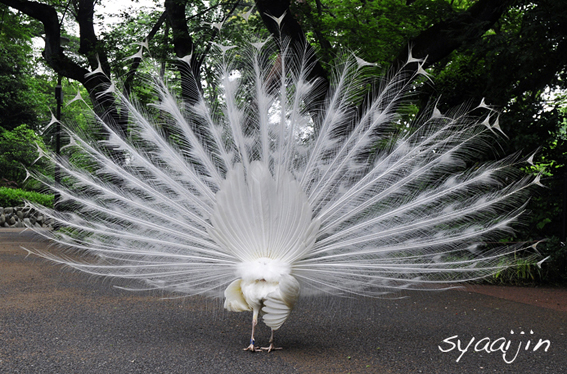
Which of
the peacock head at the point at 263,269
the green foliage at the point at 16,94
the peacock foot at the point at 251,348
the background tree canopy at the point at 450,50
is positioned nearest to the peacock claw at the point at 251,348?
the peacock foot at the point at 251,348

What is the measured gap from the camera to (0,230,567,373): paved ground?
3.91 m

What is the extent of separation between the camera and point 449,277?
4594 mm

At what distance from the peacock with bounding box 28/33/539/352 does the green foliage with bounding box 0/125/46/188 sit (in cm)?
1997

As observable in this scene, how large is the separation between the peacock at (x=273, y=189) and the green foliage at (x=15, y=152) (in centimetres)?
1997

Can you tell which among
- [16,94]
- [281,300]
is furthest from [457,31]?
[16,94]

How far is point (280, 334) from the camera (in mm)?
4867

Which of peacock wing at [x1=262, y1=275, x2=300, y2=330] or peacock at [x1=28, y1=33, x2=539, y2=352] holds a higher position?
peacock at [x1=28, y1=33, x2=539, y2=352]

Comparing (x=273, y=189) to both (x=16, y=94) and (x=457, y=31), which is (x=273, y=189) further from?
(x=16, y=94)

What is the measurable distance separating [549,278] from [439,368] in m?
5.30

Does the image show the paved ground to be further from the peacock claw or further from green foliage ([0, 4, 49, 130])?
green foliage ([0, 4, 49, 130])

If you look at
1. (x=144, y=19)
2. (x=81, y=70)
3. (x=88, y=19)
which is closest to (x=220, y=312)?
(x=81, y=70)

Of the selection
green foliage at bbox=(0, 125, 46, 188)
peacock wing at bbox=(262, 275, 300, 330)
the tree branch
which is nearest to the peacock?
peacock wing at bbox=(262, 275, 300, 330)

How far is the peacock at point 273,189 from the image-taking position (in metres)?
4.14

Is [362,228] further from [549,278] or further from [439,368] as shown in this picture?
[549,278]
